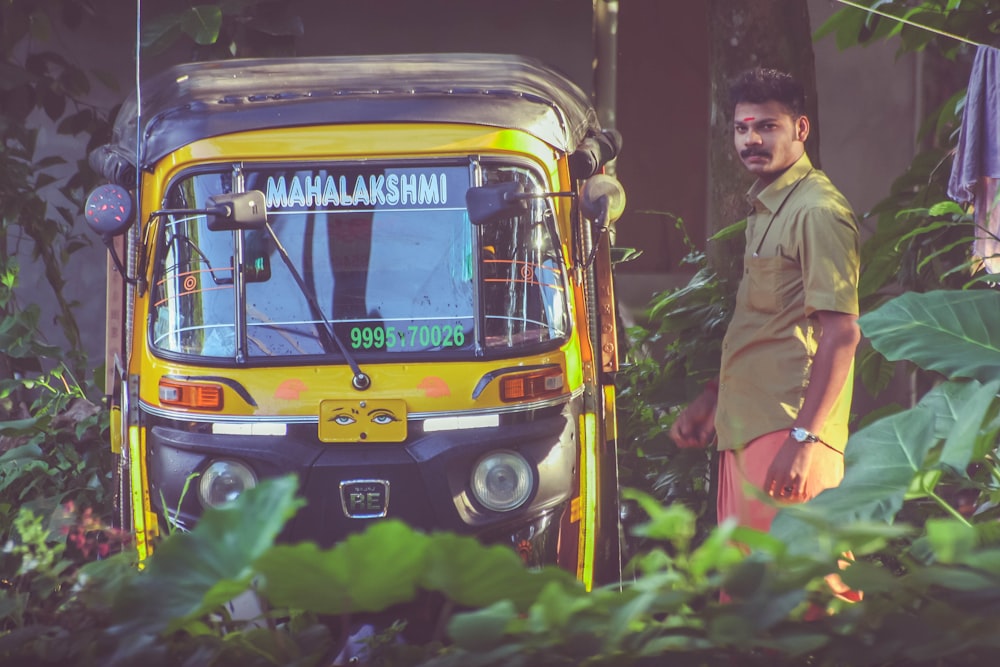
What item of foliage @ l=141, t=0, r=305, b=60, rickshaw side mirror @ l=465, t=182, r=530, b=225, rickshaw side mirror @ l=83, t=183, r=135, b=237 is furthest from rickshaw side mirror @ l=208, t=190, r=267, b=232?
foliage @ l=141, t=0, r=305, b=60

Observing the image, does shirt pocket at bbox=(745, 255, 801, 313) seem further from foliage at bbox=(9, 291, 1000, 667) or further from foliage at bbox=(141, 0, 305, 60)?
foliage at bbox=(141, 0, 305, 60)

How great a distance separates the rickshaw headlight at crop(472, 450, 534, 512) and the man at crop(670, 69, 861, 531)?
66 cm

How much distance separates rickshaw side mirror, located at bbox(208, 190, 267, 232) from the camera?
384cm

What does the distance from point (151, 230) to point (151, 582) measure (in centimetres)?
314

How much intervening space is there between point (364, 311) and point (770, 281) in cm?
130

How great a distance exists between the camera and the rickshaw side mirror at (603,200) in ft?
13.1

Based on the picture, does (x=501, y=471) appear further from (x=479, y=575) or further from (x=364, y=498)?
(x=479, y=575)

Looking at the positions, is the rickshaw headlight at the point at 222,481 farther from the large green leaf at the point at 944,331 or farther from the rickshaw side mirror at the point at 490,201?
the large green leaf at the point at 944,331

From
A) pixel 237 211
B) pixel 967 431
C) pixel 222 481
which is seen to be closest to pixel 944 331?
pixel 967 431

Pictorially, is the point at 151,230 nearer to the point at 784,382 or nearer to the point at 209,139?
the point at 209,139

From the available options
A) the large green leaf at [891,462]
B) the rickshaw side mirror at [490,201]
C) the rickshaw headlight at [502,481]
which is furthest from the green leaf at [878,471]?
the rickshaw headlight at [502,481]

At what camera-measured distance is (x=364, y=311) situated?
4043mm

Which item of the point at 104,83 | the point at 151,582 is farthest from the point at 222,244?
the point at 104,83

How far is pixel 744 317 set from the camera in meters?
3.62
